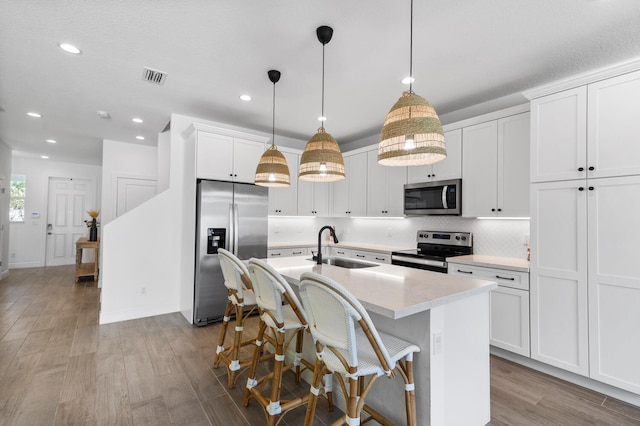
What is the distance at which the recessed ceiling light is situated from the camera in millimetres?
2488

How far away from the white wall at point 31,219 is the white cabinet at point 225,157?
635 centimetres

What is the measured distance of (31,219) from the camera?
728 centimetres

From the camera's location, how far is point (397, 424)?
65.9 inches

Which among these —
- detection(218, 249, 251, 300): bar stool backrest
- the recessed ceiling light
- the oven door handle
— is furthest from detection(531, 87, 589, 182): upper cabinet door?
the recessed ceiling light

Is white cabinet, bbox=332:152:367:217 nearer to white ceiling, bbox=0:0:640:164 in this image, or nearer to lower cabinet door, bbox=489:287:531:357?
white ceiling, bbox=0:0:640:164

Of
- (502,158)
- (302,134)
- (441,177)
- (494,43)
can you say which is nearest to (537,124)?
(502,158)

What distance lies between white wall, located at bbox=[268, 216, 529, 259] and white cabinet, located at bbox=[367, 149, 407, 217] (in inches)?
13.8

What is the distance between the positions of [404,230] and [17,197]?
9.14m

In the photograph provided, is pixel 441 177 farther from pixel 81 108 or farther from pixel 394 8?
pixel 81 108

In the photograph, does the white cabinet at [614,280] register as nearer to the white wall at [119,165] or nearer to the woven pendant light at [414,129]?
the woven pendant light at [414,129]

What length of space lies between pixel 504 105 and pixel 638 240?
1.96m

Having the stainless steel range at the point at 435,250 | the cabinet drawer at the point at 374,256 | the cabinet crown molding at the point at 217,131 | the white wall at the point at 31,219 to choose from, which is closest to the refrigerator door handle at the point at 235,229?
the cabinet crown molding at the point at 217,131

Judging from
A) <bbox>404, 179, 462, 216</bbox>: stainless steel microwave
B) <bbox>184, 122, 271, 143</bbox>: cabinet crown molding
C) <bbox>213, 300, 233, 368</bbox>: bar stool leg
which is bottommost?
<bbox>213, 300, 233, 368</bbox>: bar stool leg

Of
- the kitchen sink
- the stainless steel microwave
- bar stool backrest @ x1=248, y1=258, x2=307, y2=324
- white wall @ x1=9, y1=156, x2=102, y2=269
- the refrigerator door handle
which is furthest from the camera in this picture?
white wall @ x1=9, y1=156, x2=102, y2=269
